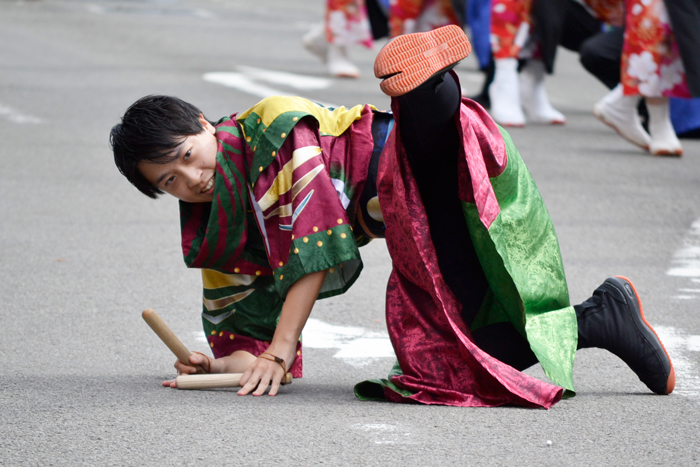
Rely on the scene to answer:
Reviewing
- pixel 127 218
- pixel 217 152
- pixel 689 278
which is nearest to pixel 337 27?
pixel 127 218

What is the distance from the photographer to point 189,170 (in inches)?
82.5

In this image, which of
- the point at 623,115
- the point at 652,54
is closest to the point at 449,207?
the point at 652,54

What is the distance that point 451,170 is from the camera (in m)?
2.04

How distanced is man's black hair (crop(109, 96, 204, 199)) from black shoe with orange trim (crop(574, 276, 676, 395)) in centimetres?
95

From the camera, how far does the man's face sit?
2.09 metres

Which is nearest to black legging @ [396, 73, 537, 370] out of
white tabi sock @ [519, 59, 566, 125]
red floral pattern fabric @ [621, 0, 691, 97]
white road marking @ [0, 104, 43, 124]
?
red floral pattern fabric @ [621, 0, 691, 97]

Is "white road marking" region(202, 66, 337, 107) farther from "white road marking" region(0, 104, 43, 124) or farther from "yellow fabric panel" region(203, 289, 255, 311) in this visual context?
"yellow fabric panel" region(203, 289, 255, 311)

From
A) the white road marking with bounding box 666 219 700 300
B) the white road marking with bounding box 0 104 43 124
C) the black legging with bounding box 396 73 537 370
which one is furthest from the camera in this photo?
the white road marking with bounding box 0 104 43 124

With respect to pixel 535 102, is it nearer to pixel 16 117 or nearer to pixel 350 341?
pixel 16 117

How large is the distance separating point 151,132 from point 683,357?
1381 mm

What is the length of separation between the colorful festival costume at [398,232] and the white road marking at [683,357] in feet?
0.98

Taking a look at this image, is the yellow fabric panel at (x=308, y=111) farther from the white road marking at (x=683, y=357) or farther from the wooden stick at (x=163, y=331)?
the white road marking at (x=683, y=357)

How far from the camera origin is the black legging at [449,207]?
1.91 meters

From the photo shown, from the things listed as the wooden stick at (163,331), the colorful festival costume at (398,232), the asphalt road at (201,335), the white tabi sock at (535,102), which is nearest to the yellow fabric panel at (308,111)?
the colorful festival costume at (398,232)
